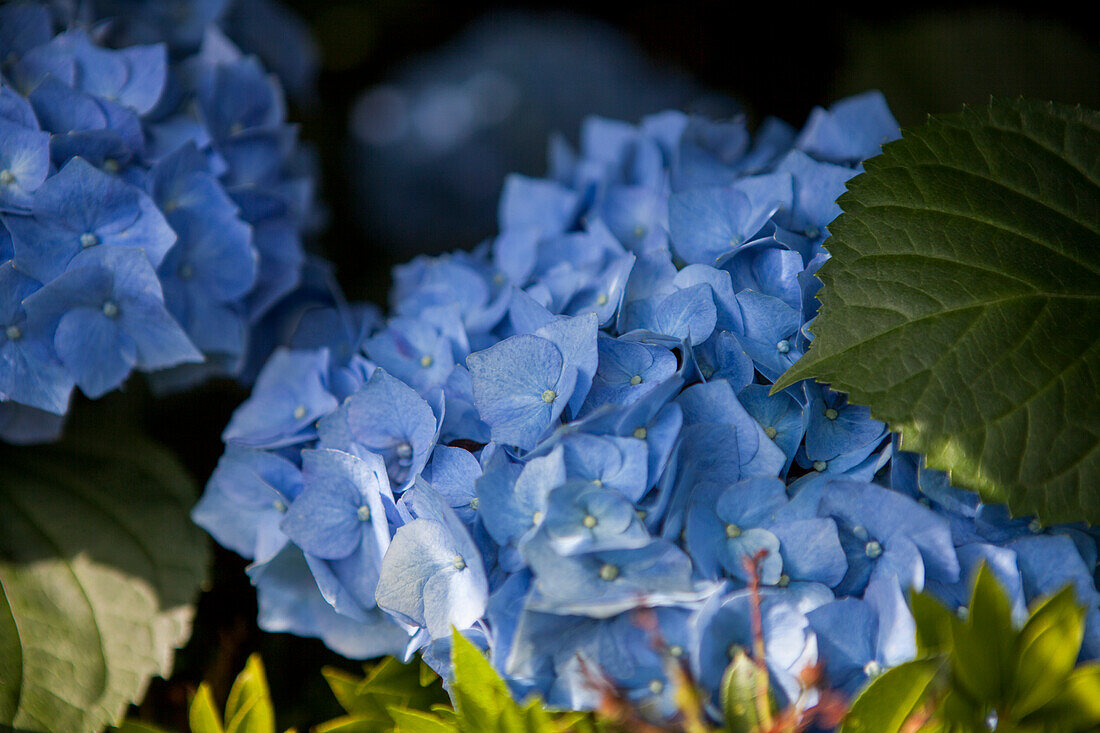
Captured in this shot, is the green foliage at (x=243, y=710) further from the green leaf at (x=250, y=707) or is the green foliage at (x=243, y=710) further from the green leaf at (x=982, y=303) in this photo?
the green leaf at (x=982, y=303)

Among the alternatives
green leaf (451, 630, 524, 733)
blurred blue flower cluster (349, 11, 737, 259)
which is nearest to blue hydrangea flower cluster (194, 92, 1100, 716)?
green leaf (451, 630, 524, 733)

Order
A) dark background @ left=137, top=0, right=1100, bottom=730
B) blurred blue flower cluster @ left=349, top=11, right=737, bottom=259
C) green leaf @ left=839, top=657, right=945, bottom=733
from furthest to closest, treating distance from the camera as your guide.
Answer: blurred blue flower cluster @ left=349, top=11, right=737, bottom=259 → dark background @ left=137, top=0, right=1100, bottom=730 → green leaf @ left=839, top=657, right=945, bottom=733

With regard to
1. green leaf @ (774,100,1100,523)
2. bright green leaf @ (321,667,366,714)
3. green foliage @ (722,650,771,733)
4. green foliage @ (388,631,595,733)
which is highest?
green leaf @ (774,100,1100,523)

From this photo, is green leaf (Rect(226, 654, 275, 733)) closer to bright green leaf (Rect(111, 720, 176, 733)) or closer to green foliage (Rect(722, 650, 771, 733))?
bright green leaf (Rect(111, 720, 176, 733))

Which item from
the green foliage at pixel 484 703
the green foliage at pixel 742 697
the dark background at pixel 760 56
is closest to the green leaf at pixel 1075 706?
the green foliage at pixel 742 697

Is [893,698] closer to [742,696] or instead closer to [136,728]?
[742,696]

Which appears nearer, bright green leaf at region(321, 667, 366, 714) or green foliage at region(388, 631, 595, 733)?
green foliage at region(388, 631, 595, 733)
